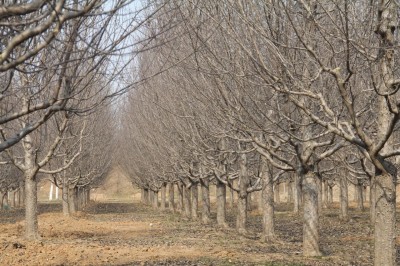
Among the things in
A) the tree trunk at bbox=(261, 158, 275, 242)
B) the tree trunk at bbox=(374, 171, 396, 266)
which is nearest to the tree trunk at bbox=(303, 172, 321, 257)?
the tree trunk at bbox=(261, 158, 275, 242)

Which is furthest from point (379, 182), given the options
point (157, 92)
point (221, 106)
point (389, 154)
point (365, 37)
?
point (157, 92)

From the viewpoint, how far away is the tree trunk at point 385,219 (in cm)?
688

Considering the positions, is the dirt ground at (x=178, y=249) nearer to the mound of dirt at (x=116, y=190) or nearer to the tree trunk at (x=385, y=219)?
the tree trunk at (x=385, y=219)

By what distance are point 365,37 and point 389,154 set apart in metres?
1.47

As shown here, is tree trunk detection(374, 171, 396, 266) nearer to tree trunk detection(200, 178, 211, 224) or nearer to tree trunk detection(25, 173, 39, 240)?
tree trunk detection(25, 173, 39, 240)

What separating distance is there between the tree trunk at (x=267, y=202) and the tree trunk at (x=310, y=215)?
3051 millimetres

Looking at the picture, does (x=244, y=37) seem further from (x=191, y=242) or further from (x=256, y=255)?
(x=191, y=242)

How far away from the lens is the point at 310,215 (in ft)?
38.9

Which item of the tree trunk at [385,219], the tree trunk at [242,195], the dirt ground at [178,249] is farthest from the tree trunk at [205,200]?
the tree trunk at [385,219]

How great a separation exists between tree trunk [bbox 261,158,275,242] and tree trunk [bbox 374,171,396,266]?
7.99 metres

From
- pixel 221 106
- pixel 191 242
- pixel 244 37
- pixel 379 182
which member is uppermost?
pixel 244 37

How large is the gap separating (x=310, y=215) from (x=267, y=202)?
10.6 ft

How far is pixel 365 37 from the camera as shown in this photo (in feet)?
21.7

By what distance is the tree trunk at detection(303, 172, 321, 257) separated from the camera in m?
11.8
